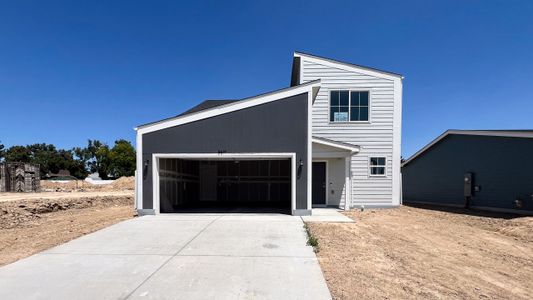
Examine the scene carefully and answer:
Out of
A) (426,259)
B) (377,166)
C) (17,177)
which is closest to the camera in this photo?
(426,259)

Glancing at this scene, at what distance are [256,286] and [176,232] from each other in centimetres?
433

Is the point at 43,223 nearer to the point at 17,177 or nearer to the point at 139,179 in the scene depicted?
the point at 139,179

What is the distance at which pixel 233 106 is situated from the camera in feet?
36.4

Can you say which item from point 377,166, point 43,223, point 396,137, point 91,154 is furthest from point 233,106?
point 91,154

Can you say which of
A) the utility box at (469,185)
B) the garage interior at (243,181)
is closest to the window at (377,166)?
the garage interior at (243,181)

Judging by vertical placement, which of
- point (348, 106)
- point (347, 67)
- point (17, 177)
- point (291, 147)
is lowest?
point (17, 177)

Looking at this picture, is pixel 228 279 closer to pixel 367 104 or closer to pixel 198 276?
pixel 198 276

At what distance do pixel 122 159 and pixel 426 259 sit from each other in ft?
215

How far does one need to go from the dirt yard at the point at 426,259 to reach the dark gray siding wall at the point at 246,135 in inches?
123

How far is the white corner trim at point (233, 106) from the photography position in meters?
11.0

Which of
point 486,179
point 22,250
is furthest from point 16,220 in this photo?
point 486,179

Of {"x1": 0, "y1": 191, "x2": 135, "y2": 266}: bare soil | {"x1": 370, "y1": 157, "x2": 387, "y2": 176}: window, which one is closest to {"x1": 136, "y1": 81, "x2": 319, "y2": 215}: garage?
{"x1": 0, "y1": 191, "x2": 135, "y2": 266}: bare soil

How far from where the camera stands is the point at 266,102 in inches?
435

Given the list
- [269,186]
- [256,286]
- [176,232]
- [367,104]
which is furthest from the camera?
[269,186]
